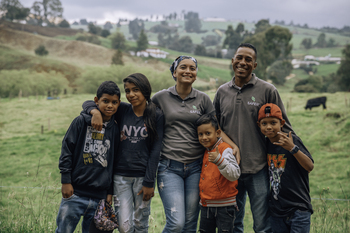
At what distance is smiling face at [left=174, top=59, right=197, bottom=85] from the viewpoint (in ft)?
9.78

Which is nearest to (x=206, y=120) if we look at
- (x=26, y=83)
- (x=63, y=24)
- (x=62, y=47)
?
(x=26, y=83)

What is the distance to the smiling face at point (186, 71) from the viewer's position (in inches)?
117

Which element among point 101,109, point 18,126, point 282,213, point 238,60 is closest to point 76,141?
point 101,109

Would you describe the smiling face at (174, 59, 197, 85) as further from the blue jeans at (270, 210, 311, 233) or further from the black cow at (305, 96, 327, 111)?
the black cow at (305, 96, 327, 111)

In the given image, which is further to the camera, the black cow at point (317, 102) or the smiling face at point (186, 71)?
the black cow at point (317, 102)

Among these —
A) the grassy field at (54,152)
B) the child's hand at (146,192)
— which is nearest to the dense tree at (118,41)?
the grassy field at (54,152)

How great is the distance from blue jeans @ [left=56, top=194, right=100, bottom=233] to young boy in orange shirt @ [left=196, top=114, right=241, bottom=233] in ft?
3.55

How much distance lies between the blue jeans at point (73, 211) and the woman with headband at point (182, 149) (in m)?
0.70

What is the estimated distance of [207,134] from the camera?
2842mm

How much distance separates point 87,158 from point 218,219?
4.59 feet

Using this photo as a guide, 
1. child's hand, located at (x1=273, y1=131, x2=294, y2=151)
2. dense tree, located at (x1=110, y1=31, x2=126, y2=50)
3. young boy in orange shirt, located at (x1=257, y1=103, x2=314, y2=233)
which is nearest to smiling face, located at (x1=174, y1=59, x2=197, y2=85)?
young boy in orange shirt, located at (x1=257, y1=103, x2=314, y2=233)

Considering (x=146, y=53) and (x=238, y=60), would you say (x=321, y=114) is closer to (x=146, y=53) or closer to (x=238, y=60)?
(x=238, y=60)

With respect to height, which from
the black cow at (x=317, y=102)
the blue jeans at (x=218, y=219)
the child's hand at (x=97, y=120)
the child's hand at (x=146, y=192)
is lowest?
the black cow at (x=317, y=102)

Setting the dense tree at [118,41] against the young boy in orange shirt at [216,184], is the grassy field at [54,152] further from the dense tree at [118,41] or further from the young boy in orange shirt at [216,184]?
the dense tree at [118,41]
